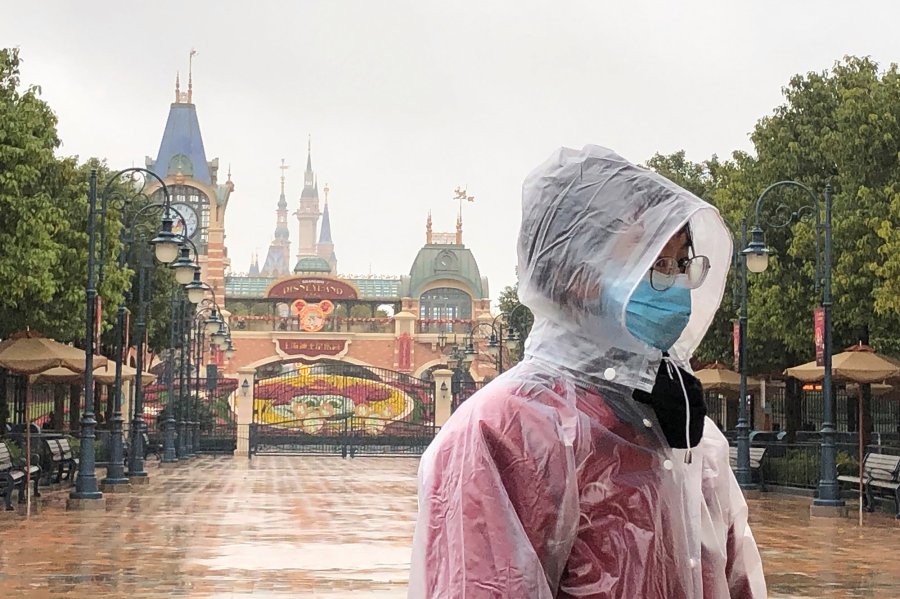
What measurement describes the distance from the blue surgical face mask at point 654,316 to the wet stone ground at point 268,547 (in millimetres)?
7752

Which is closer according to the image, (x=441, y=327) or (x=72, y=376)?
(x=72, y=376)

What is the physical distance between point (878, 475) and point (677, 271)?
59.3 feet

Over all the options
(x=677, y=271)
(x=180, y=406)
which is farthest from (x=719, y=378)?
(x=677, y=271)

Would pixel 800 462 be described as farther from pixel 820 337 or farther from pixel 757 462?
pixel 820 337

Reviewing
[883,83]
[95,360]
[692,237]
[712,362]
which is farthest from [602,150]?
[712,362]

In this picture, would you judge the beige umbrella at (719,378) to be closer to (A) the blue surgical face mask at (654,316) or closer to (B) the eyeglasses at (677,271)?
(B) the eyeglasses at (677,271)

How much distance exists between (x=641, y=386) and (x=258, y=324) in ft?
253

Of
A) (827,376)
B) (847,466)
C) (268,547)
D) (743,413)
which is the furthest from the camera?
(743,413)

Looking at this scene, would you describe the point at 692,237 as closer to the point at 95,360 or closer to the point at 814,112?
the point at 95,360

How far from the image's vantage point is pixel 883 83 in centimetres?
2386

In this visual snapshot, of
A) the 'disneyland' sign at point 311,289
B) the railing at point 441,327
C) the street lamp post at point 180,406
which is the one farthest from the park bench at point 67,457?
the 'disneyland' sign at point 311,289

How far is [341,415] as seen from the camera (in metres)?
50.6

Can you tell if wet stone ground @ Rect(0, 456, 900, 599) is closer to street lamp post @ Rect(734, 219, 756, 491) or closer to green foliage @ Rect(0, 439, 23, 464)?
green foliage @ Rect(0, 439, 23, 464)

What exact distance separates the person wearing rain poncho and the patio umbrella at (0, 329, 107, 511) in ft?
62.8
